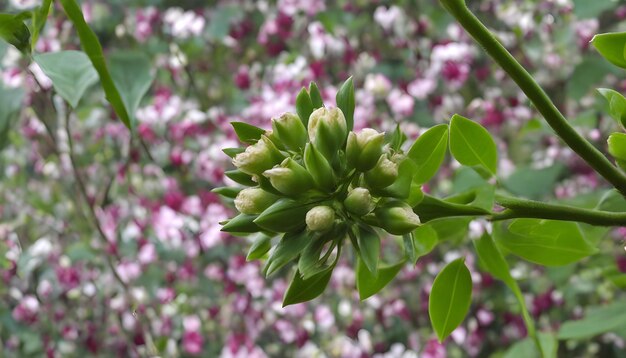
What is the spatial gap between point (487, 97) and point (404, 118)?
0.23 m

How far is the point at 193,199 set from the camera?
5.82 feet

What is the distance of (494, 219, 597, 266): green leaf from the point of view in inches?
16.5

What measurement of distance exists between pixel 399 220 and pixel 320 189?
0.04 m

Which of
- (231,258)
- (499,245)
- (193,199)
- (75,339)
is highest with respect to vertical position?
(499,245)

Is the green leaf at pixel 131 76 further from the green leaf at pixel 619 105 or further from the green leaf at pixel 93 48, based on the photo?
the green leaf at pixel 619 105

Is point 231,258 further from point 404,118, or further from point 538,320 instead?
point 538,320

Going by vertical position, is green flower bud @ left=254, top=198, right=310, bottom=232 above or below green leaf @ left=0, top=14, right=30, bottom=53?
below

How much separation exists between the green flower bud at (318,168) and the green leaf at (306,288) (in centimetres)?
4

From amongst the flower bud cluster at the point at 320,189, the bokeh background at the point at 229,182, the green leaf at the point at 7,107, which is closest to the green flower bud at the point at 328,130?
the flower bud cluster at the point at 320,189

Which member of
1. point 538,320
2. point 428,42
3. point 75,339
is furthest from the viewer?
point 428,42

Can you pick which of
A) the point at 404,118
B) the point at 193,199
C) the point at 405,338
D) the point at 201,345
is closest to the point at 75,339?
the point at 201,345

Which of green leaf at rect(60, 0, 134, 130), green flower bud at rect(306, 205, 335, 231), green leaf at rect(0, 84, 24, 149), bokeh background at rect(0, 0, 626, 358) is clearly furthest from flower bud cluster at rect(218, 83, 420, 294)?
bokeh background at rect(0, 0, 626, 358)

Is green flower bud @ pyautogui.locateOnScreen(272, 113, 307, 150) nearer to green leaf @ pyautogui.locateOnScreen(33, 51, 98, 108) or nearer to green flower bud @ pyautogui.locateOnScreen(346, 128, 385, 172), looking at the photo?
green flower bud @ pyautogui.locateOnScreen(346, 128, 385, 172)

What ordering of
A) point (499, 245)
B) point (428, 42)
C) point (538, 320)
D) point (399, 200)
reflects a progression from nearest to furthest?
point (399, 200)
point (499, 245)
point (538, 320)
point (428, 42)
